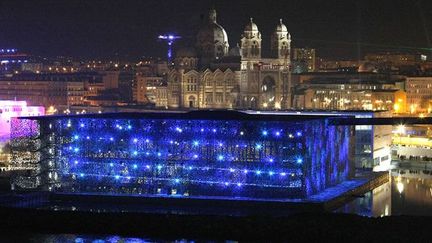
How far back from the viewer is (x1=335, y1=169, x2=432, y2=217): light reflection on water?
24.8 metres

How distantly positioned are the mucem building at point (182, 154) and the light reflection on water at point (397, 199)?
1.07 metres

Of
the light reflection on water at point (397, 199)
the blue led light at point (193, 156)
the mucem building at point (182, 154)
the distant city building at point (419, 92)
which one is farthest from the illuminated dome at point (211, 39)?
the blue led light at point (193, 156)

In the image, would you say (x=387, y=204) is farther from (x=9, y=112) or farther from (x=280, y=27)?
(x=280, y=27)

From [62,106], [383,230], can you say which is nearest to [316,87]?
[62,106]

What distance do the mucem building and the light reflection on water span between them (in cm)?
107

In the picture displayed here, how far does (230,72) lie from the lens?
4972 cm

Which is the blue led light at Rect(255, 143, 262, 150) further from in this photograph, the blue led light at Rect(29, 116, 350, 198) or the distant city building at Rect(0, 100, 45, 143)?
the distant city building at Rect(0, 100, 45, 143)

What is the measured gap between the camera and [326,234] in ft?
69.2

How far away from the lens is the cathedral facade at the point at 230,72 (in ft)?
163

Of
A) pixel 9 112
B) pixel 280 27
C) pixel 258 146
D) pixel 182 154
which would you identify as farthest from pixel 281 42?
pixel 258 146

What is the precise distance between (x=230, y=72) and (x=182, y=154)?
24.6 m

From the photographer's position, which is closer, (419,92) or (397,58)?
(419,92)

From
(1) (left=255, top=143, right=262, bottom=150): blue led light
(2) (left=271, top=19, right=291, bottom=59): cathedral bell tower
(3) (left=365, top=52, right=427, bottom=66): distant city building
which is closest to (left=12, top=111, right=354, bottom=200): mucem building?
(1) (left=255, top=143, right=262, bottom=150): blue led light

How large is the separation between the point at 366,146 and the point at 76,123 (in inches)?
396
